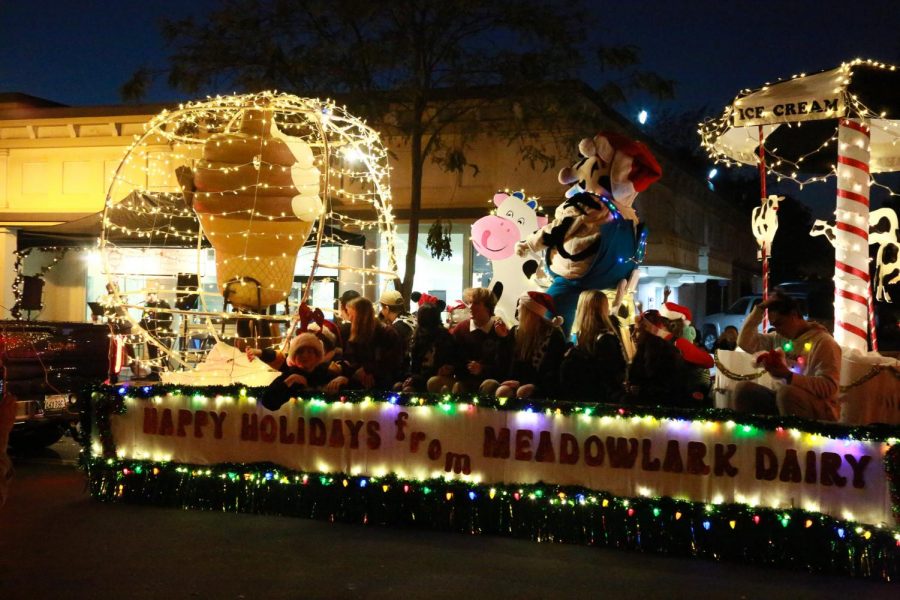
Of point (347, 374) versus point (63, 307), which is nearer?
point (347, 374)

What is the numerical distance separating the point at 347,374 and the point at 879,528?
4.11 metres

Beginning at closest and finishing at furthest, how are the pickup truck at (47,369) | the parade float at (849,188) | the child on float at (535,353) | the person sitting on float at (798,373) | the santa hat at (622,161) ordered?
the person sitting on float at (798,373), the child on float at (535,353), the parade float at (849,188), the santa hat at (622,161), the pickup truck at (47,369)

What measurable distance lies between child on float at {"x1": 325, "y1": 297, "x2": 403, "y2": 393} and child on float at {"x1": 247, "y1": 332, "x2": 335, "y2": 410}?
262 mm

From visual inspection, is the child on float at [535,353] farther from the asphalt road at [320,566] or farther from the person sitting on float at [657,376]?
the asphalt road at [320,566]

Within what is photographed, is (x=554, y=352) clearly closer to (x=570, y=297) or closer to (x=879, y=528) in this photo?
(x=570, y=297)

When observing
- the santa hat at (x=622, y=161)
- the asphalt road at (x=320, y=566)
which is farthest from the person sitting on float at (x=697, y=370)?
the santa hat at (x=622, y=161)

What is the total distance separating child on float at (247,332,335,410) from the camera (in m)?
7.26

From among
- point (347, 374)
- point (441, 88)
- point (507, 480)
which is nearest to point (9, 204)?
point (441, 88)

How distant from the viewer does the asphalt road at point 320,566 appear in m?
5.42

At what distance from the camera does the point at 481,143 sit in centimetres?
2064

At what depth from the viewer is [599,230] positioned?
870 cm

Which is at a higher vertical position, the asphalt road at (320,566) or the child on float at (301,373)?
the child on float at (301,373)

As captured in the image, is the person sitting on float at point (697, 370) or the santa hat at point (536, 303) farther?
the santa hat at point (536, 303)

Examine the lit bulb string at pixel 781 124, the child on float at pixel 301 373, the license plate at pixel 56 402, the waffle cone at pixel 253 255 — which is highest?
the lit bulb string at pixel 781 124
